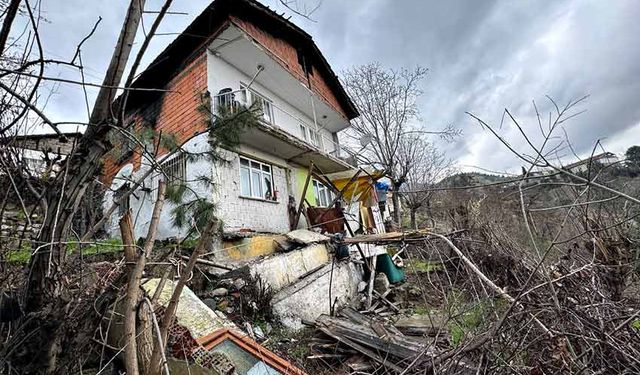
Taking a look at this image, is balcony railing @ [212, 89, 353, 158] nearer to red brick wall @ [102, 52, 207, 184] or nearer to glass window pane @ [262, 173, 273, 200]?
red brick wall @ [102, 52, 207, 184]

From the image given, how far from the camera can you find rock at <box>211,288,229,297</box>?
5204 millimetres

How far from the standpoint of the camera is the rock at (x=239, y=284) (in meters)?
5.31

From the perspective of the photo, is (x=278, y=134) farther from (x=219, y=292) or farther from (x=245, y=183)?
(x=219, y=292)

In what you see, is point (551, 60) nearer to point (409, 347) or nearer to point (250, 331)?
point (409, 347)

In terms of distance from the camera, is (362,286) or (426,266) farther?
(362,286)

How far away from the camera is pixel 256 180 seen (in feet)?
31.3

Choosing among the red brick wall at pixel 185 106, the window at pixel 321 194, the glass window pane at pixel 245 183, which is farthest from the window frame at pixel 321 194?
the red brick wall at pixel 185 106

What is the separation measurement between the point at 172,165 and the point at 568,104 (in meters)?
8.90

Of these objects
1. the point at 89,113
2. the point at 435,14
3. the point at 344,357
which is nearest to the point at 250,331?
the point at 344,357

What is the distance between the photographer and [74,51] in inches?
59.9

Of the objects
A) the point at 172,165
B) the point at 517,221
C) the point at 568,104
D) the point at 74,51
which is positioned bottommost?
the point at 517,221

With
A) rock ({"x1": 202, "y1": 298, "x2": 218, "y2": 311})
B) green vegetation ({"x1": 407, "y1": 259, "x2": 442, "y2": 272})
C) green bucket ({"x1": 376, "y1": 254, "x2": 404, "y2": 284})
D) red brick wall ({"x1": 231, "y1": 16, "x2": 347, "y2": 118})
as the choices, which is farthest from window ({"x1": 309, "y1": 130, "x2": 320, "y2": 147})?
rock ({"x1": 202, "y1": 298, "x2": 218, "y2": 311})

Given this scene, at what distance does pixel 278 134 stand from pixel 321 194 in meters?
4.59

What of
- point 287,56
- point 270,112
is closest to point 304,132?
point 270,112
